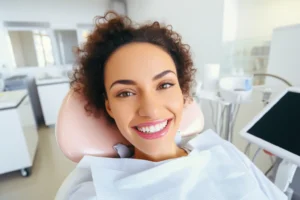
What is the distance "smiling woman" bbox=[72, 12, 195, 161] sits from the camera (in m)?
0.59

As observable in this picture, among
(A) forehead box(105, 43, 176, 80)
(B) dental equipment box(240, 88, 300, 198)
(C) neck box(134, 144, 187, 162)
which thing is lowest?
(C) neck box(134, 144, 187, 162)

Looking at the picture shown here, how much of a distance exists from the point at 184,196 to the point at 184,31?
5.77ft

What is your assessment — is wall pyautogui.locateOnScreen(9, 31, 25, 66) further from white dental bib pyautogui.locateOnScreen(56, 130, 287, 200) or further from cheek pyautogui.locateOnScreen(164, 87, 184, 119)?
cheek pyautogui.locateOnScreen(164, 87, 184, 119)

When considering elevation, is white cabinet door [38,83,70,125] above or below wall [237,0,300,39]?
below

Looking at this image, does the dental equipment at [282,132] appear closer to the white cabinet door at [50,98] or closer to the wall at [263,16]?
the wall at [263,16]

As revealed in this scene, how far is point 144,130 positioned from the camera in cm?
61

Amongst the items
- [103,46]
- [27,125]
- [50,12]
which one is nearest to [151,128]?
[103,46]

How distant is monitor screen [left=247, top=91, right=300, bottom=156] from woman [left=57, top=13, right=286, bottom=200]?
0.16 metres

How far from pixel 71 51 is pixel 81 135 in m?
1.39

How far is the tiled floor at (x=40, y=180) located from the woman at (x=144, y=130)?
1373mm

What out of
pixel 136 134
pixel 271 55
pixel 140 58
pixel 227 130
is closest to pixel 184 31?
pixel 271 55

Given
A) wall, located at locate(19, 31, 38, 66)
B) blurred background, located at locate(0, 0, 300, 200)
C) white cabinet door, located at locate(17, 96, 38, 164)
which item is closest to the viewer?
blurred background, located at locate(0, 0, 300, 200)

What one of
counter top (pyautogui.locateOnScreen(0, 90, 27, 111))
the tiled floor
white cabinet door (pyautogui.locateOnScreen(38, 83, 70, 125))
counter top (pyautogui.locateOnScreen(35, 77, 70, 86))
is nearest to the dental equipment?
the tiled floor

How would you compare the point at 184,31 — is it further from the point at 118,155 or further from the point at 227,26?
the point at 118,155
